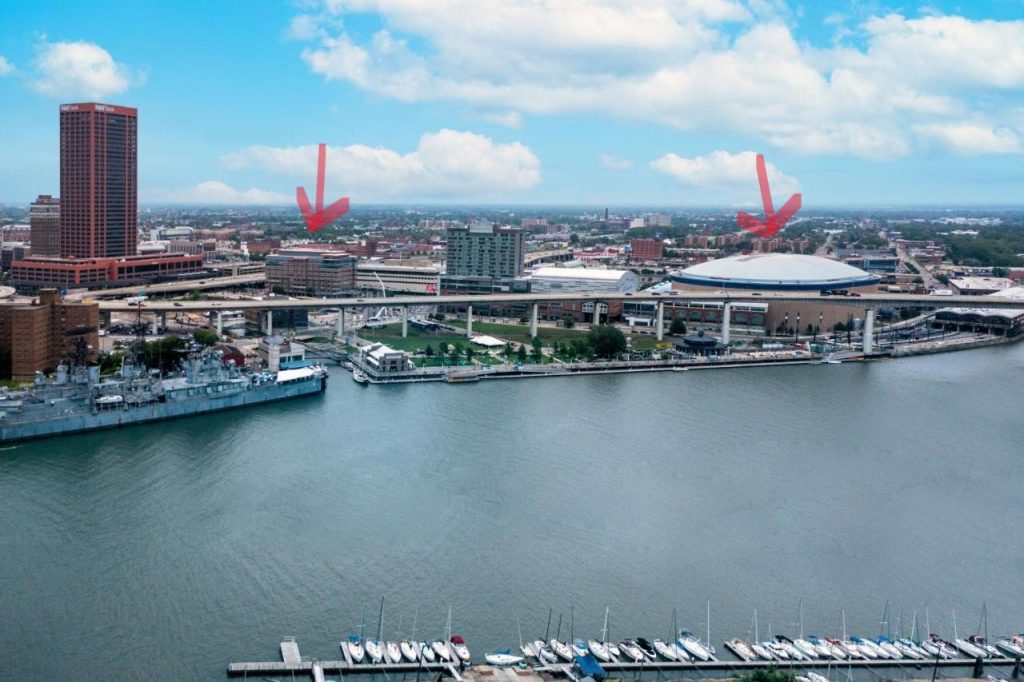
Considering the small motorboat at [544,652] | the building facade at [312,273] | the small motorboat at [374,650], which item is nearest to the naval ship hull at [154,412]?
the small motorboat at [374,650]

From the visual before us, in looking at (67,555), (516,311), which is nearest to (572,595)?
(67,555)

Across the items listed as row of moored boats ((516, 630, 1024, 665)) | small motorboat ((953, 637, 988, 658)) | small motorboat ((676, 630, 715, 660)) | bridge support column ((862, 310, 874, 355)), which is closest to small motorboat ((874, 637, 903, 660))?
row of moored boats ((516, 630, 1024, 665))

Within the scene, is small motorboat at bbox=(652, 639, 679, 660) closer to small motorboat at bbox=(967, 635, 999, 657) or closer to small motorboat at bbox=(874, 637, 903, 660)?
small motorboat at bbox=(874, 637, 903, 660)

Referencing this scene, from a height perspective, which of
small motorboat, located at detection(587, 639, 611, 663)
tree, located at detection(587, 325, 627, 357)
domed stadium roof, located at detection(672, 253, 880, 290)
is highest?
domed stadium roof, located at detection(672, 253, 880, 290)

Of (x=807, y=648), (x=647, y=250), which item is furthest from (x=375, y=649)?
(x=647, y=250)

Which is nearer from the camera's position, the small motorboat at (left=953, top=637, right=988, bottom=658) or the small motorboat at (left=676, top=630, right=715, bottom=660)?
the small motorboat at (left=676, top=630, right=715, bottom=660)
